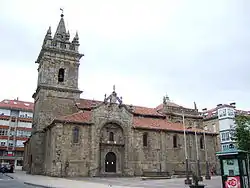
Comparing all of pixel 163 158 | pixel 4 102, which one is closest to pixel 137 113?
pixel 163 158

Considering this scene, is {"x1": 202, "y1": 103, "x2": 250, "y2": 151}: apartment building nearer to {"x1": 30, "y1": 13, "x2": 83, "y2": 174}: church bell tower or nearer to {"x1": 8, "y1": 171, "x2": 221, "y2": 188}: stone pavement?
{"x1": 30, "y1": 13, "x2": 83, "y2": 174}: church bell tower

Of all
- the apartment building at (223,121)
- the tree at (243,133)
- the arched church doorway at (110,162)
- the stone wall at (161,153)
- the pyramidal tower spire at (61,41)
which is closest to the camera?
the tree at (243,133)

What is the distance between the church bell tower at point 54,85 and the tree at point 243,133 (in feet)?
90.3

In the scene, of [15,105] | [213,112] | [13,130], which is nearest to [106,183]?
[213,112]

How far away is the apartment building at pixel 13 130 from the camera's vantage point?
75.5 meters

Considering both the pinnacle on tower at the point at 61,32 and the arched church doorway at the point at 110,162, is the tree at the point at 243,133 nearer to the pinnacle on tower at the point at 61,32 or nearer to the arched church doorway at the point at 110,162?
the arched church doorway at the point at 110,162

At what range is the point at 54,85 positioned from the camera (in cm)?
4509

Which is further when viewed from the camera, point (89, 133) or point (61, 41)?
point (61, 41)

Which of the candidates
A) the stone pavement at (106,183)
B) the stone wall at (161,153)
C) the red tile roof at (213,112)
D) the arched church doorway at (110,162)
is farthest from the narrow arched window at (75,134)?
the red tile roof at (213,112)

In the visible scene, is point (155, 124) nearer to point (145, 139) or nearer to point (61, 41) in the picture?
point (145, 139)

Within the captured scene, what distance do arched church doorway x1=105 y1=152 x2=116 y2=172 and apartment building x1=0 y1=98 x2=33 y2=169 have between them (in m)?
43.9

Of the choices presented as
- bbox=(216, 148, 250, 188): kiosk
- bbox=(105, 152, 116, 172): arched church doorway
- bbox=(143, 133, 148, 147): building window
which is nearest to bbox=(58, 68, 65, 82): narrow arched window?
bbox=(105, 152, 116, 172): arched church doorway

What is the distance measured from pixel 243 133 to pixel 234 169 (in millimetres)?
9593

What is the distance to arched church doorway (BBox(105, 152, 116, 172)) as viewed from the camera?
3984cm
